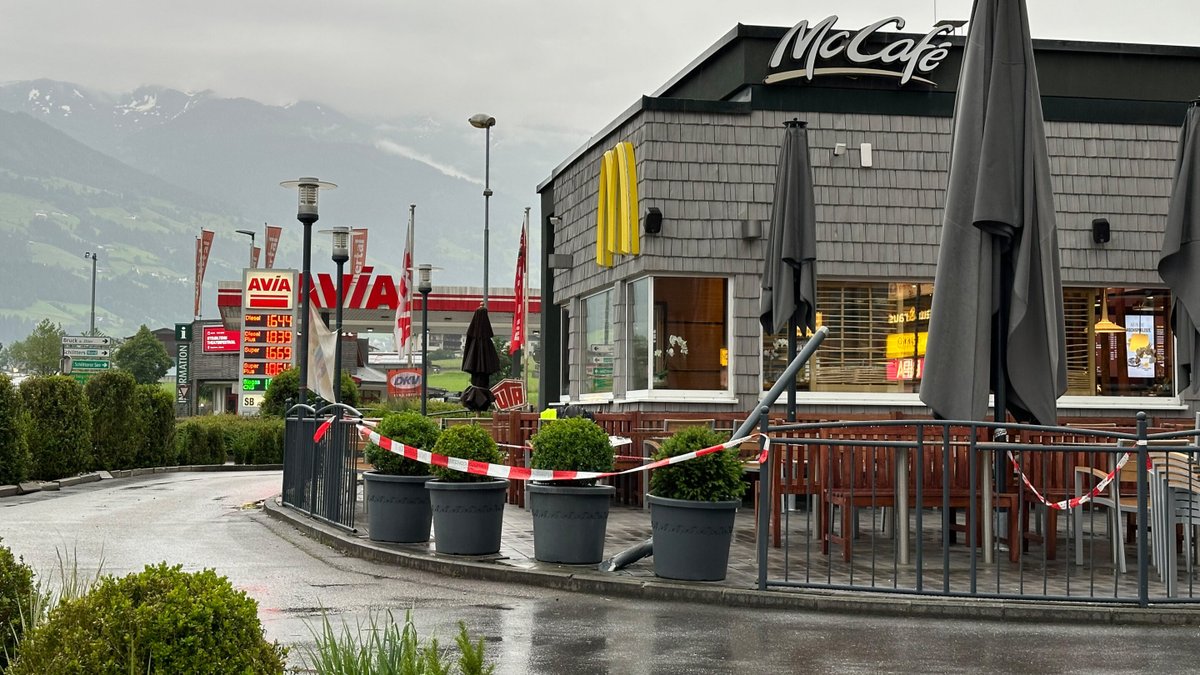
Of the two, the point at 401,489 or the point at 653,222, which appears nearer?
the point at 401,489

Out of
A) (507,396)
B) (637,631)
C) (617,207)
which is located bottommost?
(637,631)

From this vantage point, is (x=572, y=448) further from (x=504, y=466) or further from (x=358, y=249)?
(x=358, y=249)

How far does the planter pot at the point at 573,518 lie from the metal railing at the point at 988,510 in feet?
4.53

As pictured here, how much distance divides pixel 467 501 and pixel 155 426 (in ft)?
68.3

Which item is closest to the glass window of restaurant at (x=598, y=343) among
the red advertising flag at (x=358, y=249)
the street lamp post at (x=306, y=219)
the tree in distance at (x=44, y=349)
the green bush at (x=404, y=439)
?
the street lamp post at (x=306, y=219)

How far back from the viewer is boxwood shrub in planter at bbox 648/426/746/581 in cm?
984

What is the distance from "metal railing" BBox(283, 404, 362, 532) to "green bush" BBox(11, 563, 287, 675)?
373 inches

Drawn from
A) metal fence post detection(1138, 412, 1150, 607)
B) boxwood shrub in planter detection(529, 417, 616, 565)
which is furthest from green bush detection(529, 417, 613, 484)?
metal fence post detection(1138, 412, 1150, 607)

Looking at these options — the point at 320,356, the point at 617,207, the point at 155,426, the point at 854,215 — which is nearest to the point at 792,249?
the point at 854,215

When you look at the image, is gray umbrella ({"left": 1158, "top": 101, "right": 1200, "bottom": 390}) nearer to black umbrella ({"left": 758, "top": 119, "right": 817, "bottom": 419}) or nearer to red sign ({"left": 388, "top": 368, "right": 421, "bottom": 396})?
black umbrella ({"left": 758, "top": 119, "right": 817, "bottom": 419})

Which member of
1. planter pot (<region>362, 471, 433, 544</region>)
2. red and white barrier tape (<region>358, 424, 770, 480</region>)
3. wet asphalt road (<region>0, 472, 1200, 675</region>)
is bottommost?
wet asphalt road (<region>0, 472, 1200, 675</region>)

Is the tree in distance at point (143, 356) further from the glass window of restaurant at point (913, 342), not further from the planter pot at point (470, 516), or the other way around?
the planter pot at point (470, 516)

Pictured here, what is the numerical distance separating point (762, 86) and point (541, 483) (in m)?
10.3

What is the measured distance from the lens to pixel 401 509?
40.9ft
